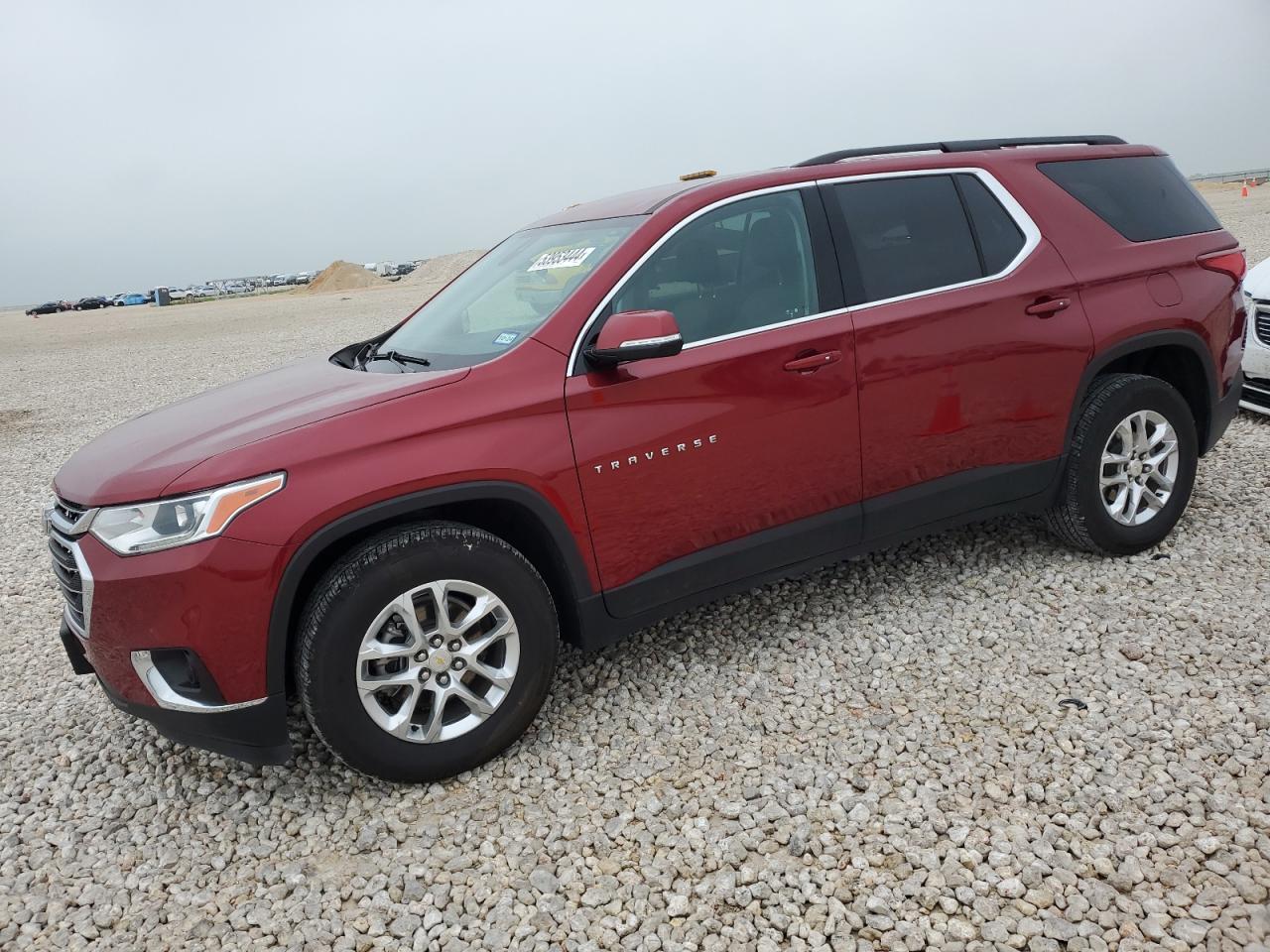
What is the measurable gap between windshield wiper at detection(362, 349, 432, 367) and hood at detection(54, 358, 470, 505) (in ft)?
0.51

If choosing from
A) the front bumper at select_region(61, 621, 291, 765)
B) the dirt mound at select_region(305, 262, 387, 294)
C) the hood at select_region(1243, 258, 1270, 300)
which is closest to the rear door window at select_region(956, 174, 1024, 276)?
the front bumper at select_region(61, 621, 291, 765)

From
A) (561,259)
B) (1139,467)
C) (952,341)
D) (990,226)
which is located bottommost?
(1139,467)

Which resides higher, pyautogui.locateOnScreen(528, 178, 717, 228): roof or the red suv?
pyautogui.locateOnScreen(528, 178, 717, 228): roof

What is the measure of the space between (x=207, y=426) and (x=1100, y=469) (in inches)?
144

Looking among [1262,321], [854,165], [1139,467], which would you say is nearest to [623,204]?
[854,165]

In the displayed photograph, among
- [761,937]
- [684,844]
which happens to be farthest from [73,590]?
[761,937]

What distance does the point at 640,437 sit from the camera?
3.08 m

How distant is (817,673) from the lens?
11.6 ft

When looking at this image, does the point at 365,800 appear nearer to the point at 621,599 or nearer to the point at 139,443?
the point at 621,599

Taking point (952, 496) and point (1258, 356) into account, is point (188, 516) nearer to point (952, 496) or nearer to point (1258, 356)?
point (952, 496)

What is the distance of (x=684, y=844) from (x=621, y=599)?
844 mm

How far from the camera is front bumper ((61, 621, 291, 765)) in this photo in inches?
108

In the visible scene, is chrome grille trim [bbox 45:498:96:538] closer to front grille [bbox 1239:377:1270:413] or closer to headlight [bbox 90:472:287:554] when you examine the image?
headlight [bbox 90:472:287:554]

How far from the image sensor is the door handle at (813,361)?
3312mm
